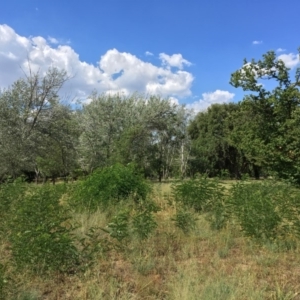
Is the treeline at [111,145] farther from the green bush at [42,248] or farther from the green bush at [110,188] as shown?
the green bush at [42,248]

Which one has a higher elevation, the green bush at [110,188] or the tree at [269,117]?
the tree at [269,117]

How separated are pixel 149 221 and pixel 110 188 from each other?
114 inches

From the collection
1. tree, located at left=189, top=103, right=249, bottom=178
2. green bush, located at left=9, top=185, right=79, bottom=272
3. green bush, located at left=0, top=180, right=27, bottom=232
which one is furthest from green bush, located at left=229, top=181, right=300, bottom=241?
tree, located at left=189, top=103, right=249, bottom=178

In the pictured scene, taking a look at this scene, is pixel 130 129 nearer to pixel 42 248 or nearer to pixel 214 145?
pixel 214 145

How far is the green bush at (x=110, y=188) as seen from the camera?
306 inches

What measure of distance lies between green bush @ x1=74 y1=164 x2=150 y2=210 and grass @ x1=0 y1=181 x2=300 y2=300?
2146 millimetres

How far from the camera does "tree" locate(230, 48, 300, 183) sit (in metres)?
17.0

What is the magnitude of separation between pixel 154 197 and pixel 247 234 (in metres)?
4.42

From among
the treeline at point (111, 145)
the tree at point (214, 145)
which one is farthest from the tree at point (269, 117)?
the tree at point (214, 145)

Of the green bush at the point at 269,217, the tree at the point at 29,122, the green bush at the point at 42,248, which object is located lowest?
the green bush at the point at 42,248

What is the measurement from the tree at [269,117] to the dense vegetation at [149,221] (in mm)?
56

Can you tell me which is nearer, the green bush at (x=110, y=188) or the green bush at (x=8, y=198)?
the green bush at (x=8, y=198)

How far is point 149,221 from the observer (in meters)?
5.35

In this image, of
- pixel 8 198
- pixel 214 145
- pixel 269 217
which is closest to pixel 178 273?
pixel 269 217
